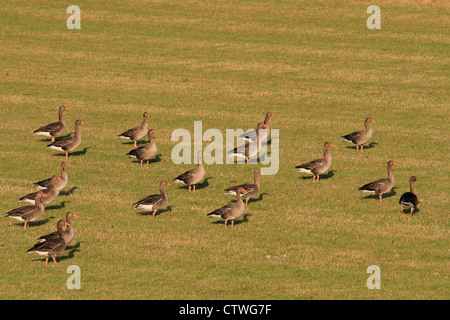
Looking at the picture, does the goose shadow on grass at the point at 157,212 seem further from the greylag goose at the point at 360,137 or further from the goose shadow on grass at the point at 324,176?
the greylag goose at the point at 360,137

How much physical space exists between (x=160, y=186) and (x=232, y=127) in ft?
44.5

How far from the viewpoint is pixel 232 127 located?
136 ft

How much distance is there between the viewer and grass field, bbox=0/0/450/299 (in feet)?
76.5

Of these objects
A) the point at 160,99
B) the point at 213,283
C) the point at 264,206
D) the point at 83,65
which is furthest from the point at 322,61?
the point at 213,283

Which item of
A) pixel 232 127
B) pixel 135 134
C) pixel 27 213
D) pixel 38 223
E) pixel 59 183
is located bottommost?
Result: pixel 38 223

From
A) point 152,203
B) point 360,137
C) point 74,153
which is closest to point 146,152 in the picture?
point 74,153

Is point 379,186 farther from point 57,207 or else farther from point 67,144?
point 67,144

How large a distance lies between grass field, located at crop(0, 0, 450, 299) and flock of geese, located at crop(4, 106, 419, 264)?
639mm

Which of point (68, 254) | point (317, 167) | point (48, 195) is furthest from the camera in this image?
point (317, 167)

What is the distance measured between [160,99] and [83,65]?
1072cm

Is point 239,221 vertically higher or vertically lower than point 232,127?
lower

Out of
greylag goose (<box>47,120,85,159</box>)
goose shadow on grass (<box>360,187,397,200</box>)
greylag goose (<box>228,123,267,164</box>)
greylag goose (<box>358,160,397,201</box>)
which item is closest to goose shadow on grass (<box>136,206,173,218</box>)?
greylag goose (<box>228,123,267,164</box>)

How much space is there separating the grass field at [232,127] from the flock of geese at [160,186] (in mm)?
639

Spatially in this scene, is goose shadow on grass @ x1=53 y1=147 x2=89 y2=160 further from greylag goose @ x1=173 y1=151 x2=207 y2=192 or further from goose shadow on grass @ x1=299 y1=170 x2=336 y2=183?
goose shadow on grass @ x1=299 y1=170 x2=336 y2=183
